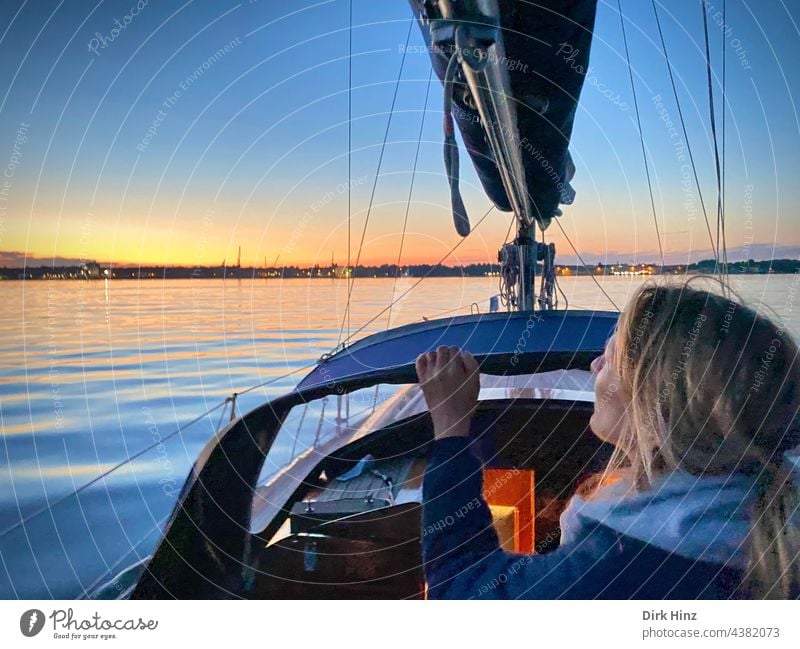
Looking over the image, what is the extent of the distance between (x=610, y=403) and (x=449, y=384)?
13cm

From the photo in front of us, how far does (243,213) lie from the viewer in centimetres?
116

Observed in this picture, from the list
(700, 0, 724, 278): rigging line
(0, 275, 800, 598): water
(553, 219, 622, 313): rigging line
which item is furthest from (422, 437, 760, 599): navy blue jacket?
(553, 219, 622, 313): rigging line

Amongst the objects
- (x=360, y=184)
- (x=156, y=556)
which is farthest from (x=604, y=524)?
(x=360, y=184)

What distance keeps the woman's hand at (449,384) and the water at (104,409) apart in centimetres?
16

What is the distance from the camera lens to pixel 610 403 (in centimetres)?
56

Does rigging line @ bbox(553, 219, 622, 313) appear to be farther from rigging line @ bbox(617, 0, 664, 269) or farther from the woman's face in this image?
the woman's face

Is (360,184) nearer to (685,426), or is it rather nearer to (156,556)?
(156,556)

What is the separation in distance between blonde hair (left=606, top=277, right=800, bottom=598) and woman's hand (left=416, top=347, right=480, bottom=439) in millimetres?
125

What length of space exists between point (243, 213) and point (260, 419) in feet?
1.11

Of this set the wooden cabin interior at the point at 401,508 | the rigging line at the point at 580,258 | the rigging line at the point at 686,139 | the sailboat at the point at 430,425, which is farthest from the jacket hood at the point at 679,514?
the rigging line at the point at 580,258

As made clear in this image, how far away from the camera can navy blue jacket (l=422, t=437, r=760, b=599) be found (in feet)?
1.60

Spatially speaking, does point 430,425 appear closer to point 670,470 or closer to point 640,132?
point 640,132

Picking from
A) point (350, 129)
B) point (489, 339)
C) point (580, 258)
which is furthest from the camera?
point (580, 258)

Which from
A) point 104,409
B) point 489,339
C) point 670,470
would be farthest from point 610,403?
point 104,409
